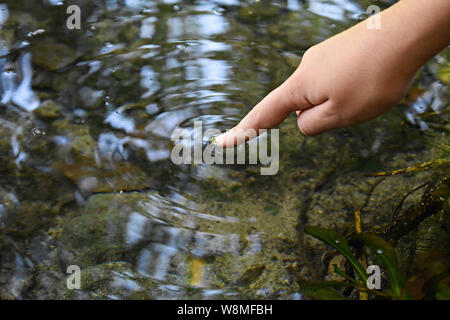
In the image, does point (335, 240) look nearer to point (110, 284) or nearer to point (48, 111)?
point (110, 284)

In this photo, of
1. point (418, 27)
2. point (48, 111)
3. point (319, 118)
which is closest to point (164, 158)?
point (48, 111)

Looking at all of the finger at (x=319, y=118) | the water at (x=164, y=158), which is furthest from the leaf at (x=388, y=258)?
the finger at (x=319, y=118)

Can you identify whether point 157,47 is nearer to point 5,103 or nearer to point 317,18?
point 5,103

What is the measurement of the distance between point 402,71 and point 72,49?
1832mm

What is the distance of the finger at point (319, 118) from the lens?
1.22 metres

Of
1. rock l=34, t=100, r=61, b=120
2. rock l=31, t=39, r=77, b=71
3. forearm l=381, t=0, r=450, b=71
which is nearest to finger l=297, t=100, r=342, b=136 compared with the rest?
forearm l=381, t=0, r=450, b=71

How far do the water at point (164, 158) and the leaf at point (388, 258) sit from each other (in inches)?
8.8

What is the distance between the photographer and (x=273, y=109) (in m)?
1.32

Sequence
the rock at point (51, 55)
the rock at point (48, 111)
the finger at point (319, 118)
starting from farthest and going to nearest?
the rock at point (51, 55) < the rock at point (48, 111) < the finger at point (319, 118)

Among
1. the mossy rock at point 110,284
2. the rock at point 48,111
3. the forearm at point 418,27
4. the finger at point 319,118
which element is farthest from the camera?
the rock at point 48,111

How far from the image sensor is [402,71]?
3.59 ft

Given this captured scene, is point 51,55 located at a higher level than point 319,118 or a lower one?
lower

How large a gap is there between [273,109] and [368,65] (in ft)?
1.04

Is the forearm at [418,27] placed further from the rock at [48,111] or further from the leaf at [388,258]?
the rock at [48,111]
